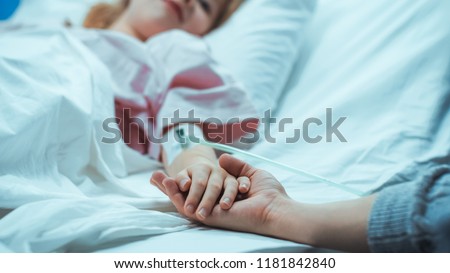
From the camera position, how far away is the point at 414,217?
488 mm

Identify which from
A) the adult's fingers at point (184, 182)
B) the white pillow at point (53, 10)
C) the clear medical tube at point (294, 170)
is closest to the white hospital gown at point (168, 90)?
the clear medical tube at point (294, 170)

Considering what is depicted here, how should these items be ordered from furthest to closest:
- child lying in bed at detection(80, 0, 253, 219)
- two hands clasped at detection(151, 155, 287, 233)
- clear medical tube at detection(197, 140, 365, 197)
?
child lying in bed at detection(80, 0, 253, 219)
clear medical tube at detection(197, 140, 365, 197)
two hands clasped at detection(151, 155, 287, 233)

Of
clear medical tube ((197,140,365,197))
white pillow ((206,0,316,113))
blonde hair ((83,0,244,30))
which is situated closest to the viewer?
clear medical tube ((197,140,365,197))

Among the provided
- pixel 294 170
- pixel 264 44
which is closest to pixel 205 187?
pixel 294 170

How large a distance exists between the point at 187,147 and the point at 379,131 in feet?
0.98

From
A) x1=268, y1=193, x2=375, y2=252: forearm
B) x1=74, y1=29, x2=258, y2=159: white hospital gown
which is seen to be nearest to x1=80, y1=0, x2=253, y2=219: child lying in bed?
x1=74, y1=29, x2=258, y2=159: white hospital gown

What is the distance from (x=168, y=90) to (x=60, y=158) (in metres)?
0.29

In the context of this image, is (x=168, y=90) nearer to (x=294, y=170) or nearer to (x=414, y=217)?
(x=294, y=170)

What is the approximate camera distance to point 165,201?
2.16 feet

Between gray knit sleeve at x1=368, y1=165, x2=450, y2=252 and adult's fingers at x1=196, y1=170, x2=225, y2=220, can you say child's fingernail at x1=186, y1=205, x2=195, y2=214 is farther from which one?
gray knit sleeve at x1=368, y1=165, x2=450, y2=252

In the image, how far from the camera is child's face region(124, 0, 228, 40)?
3.98 feet
